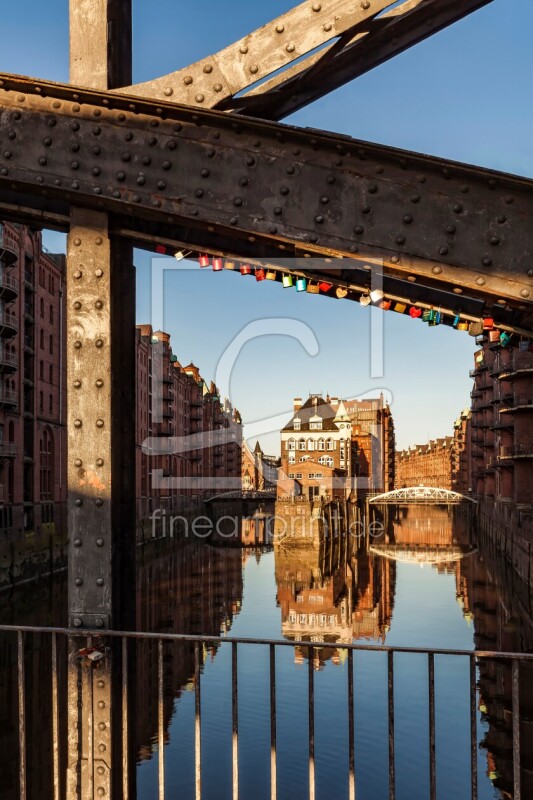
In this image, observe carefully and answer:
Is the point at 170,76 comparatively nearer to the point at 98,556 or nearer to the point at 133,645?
the point at 98,556

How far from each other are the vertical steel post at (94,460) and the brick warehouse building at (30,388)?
1492 inches

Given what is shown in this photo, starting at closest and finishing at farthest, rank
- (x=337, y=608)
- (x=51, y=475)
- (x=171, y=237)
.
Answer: (x=171, y=237) < (x=337, y=608) < (x=51, y=475)

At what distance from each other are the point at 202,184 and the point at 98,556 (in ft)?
8.20

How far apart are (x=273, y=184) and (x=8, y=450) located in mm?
44371

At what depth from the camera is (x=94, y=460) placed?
5.16m

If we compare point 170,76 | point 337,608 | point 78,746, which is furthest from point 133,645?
point 337,608

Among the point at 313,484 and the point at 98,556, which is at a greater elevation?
the point at 98,556

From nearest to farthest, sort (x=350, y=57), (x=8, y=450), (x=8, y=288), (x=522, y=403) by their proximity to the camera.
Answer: (x=350, y=57) → (x=8, y=288) → (x=8, y=450) → (x=522, y=403)

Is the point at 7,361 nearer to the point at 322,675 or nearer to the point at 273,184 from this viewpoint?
the point at 322,675

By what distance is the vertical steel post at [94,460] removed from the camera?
506 centimetres

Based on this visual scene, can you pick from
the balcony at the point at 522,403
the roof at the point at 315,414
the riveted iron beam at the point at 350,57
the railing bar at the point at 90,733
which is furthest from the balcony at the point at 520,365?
the roof at the point at 315,414

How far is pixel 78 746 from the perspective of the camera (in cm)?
505

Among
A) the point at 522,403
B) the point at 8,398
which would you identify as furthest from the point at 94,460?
the point at 522,403

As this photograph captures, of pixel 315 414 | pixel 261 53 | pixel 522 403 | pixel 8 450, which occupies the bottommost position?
pixel 8 450
